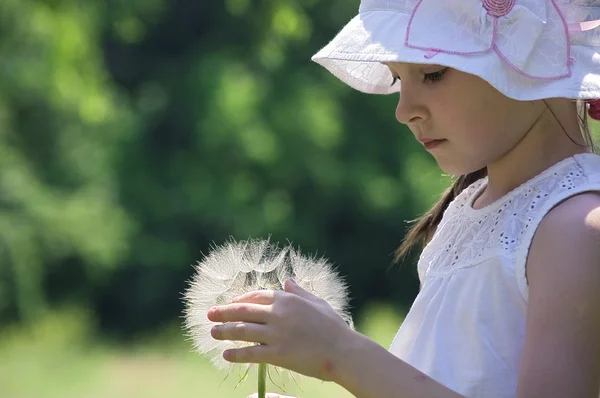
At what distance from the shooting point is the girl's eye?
1294mm

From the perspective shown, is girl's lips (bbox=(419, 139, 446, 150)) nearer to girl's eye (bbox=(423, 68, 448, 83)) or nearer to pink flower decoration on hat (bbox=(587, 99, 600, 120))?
girl's eye (bbox=(423, 68, 448, 83))

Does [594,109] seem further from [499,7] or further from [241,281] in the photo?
[241,281]

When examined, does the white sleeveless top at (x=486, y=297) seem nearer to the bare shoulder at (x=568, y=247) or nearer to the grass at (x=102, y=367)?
the bare shoulder at (x=568, y=247)

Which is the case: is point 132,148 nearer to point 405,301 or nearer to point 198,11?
point 198,11

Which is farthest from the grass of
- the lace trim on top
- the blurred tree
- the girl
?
the girl

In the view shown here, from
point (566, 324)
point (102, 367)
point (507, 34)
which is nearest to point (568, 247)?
point (566, 324)

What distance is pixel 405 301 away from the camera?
9297 millimetres

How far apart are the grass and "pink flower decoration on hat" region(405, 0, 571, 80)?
13.4 feet

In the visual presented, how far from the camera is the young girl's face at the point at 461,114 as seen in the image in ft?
4.22

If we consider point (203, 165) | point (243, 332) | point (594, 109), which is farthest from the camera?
point (203, 165)

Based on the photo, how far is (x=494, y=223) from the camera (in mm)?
1337

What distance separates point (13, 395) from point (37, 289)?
176cm

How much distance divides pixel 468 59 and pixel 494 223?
0.24 m

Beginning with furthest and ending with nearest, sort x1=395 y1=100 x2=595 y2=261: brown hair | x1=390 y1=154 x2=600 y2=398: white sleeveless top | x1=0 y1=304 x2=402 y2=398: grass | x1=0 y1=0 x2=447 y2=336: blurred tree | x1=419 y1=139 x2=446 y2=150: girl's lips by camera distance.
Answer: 1. x1=0 y1=0 x2=447 y2=336: blurred tree
2. x1=0 y1=304 x2=402 y2=398: grass
3. x1=395 y1=100 x2=595 y2=261: brown hair
4. x1=419 y1=139 x2=446 y2=150: girl's lips
5. x1=390 y1=154 x2=600 y2=398: white sleeveless top
